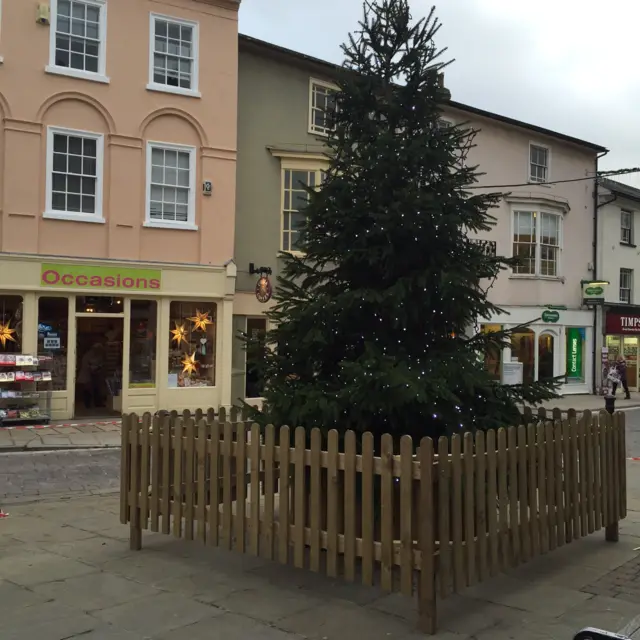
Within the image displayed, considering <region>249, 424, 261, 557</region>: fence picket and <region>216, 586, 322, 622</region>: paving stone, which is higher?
<region>249, 424, 261, 557</region>: fence picket

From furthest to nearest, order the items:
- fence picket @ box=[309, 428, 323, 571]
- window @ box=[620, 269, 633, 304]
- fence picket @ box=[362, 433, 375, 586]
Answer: window @ box=[620, 269, 633, 304]
fence picket @ box=[309, 428, 323, 571]
fence picket @ box=[362, 433, 375, 586]

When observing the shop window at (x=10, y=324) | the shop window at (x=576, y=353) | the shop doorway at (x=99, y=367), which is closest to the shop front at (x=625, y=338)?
the shop window at (x=576, y=353)

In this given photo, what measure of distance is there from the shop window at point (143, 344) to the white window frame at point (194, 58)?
5305mm

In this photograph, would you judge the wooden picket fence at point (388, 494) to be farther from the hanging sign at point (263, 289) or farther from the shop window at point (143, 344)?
the hanging sign at point (263, 289)

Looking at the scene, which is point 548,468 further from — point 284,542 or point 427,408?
point 284,542

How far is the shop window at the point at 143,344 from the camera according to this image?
1766 cm

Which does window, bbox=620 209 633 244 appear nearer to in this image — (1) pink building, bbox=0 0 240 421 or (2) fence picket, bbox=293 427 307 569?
(1) pink building, bbox=0 0 240 421

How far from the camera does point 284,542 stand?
5.05 meters

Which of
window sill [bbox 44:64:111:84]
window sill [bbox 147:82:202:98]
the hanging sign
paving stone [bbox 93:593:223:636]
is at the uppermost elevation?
window sill [bbox 147:82:202:98]

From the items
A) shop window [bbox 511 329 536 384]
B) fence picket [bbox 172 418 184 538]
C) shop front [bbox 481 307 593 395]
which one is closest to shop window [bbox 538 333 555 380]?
shop front [bbox 481 307 593 395]

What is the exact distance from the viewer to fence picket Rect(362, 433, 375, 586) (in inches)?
180

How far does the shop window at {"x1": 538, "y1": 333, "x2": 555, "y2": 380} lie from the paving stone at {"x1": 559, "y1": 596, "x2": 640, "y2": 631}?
72.4 feet

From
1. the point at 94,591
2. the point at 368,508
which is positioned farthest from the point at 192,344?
the point at 368,508

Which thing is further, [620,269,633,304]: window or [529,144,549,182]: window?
[620,269,633,304]: window
